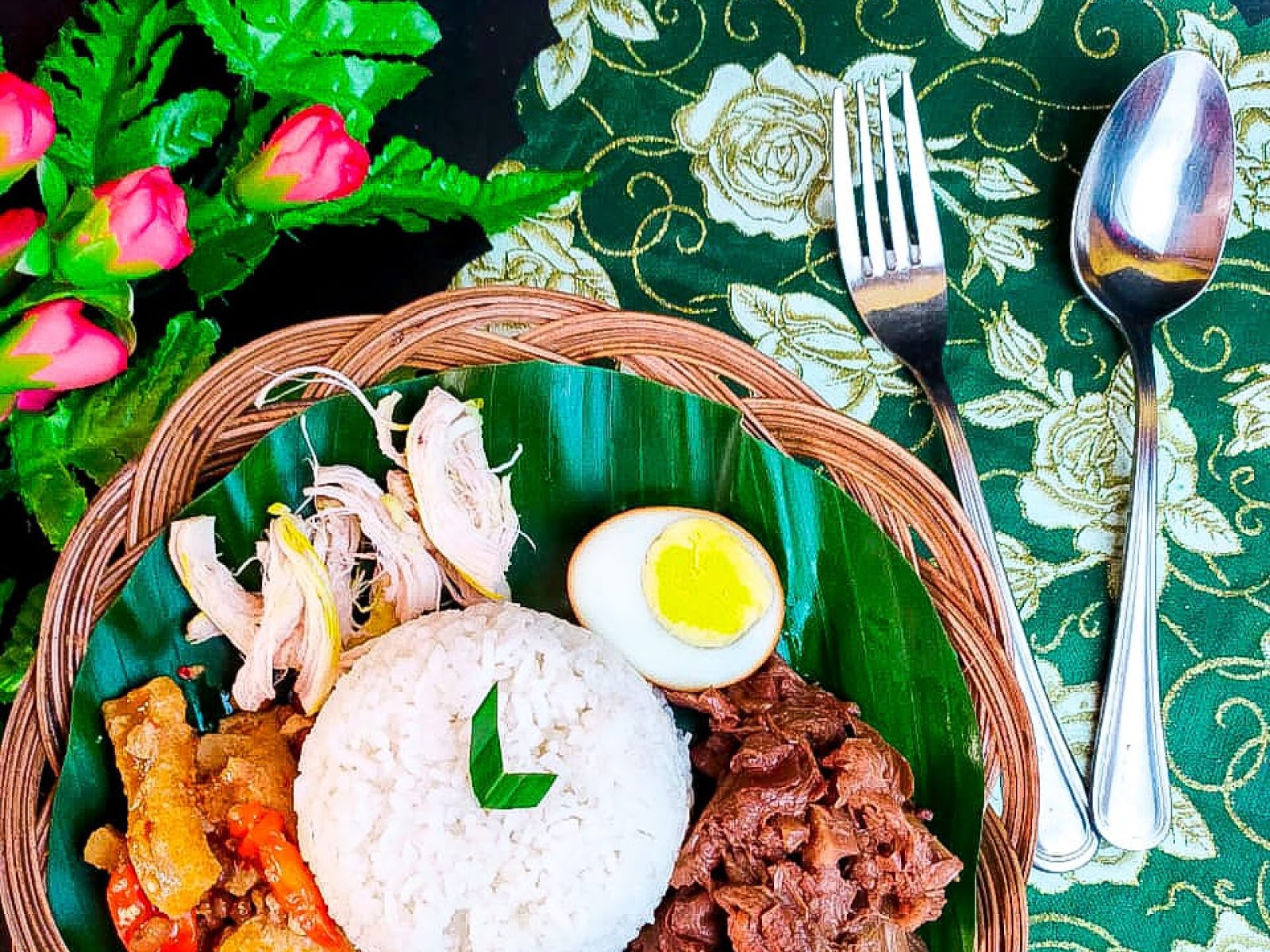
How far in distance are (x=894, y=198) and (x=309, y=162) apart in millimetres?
1094

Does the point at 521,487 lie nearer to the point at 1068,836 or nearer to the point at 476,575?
the point at 476,575

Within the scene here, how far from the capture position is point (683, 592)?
2.05 m

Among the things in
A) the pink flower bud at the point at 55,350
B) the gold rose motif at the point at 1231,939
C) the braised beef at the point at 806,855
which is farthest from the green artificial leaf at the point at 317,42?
the gold rose motif at the point at 1231,939

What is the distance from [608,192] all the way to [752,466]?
71 centimetres

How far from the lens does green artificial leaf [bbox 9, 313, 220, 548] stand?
197 centimetres

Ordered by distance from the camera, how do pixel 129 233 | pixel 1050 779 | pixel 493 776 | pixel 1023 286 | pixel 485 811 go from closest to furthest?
1. pixel 129 233
2. pixel 493 776
3. pixel 485 811
4. pixel 1050 779
5. pixel 1023 286

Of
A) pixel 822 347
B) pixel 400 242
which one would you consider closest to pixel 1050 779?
pixel 822 347

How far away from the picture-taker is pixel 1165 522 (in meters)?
2.35

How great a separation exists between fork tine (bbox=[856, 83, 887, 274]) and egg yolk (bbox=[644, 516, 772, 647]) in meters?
0.65

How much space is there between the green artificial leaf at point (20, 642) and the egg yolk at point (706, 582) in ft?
3.66

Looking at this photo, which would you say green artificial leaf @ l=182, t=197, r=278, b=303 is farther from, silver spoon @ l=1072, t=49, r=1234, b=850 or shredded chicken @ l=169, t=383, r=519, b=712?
silver spoon @ l=1072, t=49, r=1234, b=850

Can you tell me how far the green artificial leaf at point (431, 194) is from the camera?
7.03ft

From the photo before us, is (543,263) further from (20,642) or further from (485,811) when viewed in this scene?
(20,642)

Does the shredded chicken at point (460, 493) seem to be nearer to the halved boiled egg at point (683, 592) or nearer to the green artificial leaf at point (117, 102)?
the halved boiled egg at point (683, 592)
